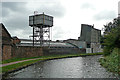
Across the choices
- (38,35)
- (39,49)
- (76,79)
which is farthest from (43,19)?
(76,79)

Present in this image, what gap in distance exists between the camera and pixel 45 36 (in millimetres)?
44344

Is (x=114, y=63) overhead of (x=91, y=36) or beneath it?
beneath

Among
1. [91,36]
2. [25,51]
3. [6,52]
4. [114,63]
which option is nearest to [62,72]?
[114,63]

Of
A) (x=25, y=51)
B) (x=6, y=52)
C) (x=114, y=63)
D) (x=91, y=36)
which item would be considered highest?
(x=91, y=36)

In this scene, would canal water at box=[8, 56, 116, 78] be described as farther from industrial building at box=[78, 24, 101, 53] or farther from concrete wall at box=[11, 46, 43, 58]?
industrial building at box=[78, 24, 101, 53]

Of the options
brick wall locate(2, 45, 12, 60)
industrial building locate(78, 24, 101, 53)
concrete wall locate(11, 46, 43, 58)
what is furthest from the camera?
industrial building locate(78, 24, 101, 53)

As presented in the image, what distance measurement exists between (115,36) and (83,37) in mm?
56978

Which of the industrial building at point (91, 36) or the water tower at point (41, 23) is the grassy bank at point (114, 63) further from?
the industrial building at point (91, 36)

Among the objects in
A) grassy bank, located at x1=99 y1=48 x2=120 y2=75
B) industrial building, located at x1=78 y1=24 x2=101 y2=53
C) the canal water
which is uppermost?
industrial building, located at x1=78 y1=24 x2=101 y2=53

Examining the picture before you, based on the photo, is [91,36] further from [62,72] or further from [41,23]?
[62,72]

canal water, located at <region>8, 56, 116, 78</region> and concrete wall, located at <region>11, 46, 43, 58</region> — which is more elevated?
concrete wall, located at <region>11, 46, 43, 58</region>

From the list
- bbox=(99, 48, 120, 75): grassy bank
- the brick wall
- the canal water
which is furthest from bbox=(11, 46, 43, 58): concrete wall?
bbox=(99, 48, 120, 75): grassy bank

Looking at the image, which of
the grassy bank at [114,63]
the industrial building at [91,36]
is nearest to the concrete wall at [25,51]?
the grassy bank at [114,63]

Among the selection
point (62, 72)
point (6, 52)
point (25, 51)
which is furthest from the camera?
point (25, 51)
